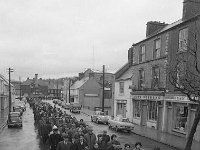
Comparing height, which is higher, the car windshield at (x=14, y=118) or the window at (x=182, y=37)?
the window at (x=182, y=37)

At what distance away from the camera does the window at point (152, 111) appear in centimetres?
3136

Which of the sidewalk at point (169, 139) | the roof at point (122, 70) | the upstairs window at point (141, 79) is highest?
the roof at point (122, 70)

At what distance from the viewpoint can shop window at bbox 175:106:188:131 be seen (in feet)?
85.4

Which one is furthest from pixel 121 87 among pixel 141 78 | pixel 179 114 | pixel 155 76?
pixel 179 114

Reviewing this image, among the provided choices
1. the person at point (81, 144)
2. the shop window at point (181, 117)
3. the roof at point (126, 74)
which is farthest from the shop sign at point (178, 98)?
the person at point (81, 144)

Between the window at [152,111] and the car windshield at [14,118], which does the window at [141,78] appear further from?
the car windshield at [14,118]

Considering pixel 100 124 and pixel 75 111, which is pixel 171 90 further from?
pixel 75 111

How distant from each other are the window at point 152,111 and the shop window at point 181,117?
3980 millimetres

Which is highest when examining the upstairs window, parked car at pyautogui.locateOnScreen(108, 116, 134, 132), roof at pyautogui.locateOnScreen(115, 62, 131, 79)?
roof at pyautogui.locateOnScreen(115, 62, 131, 79)

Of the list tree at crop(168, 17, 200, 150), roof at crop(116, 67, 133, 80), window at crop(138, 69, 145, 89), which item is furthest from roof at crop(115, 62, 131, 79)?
tree at crop(168, 17, 200, 150)

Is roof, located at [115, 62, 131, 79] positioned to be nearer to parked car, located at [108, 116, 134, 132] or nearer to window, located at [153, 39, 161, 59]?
window, located at [153, 39, 161, 59]

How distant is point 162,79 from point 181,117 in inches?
179

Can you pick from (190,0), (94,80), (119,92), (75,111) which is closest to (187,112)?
(190,0)

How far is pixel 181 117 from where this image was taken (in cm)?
2666
